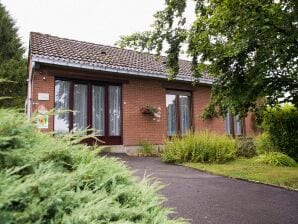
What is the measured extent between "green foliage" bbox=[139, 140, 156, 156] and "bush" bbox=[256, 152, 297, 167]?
4.46 m

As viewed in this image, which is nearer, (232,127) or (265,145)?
(265,145)

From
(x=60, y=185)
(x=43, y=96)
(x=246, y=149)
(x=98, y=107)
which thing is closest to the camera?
(x=60, y=185)

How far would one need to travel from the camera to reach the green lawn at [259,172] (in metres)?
7.46

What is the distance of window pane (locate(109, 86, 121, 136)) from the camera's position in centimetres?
1383

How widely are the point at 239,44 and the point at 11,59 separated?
84.7 ft

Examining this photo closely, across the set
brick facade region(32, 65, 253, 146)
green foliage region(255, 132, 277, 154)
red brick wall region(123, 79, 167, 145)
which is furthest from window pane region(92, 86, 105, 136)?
green foliage region(255, 132, 277, 154)

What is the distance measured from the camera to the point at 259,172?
8.73m

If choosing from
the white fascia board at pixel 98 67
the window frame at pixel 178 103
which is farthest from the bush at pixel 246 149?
the white fascia board at pixel 98 67

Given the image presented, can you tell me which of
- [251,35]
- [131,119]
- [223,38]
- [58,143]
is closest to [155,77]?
[131,119]

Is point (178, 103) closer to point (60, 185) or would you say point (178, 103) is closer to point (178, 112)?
point (178, 112)

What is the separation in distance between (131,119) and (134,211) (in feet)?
40.5

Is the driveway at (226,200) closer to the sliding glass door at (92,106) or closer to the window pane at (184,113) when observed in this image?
the sliding glass door at (92,106)

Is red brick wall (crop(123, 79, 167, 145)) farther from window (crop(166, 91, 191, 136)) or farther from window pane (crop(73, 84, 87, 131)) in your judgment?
window pane (crop(73, 84, 87, 131))

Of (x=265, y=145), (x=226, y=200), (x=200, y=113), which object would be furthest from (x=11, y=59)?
(x=226, y=200)
